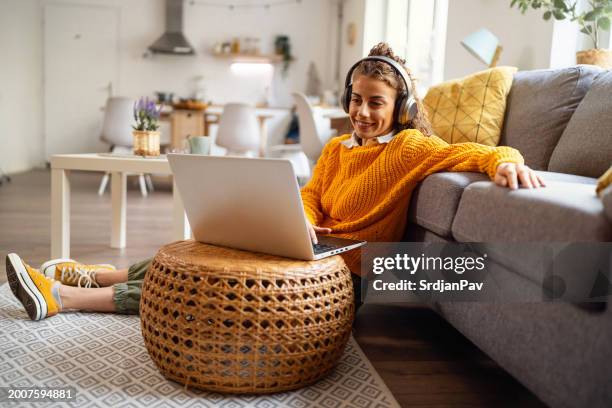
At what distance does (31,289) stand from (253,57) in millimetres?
5911

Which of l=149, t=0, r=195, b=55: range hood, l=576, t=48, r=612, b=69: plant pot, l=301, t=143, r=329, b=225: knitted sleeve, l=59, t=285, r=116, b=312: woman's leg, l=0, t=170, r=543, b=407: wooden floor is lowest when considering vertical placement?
l=0, t=170, r=543, b=407: wooden floor

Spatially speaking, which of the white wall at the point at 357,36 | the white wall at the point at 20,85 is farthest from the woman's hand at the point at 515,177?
the white wall at the point at 20,85

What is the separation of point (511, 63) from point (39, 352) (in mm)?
2859

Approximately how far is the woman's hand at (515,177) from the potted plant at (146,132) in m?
1.68

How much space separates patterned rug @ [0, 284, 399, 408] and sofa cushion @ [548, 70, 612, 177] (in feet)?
2.90

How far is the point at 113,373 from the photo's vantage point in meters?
1.33

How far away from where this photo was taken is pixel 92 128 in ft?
23.8

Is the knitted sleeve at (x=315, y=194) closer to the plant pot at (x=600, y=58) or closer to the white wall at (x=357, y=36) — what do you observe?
the plant pot at (x=600, y=58)

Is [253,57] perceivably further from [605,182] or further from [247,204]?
[605,182]

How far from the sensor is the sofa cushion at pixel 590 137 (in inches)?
65.1

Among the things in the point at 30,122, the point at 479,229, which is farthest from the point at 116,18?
the point at 479,229

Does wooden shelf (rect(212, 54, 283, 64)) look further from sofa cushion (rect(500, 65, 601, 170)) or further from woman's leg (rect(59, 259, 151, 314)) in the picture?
woman's leg (rect(59, 259, 151, 314))

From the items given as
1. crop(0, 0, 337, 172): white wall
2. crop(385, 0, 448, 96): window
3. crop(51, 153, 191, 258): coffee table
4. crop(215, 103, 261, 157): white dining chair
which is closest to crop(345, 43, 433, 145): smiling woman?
crop(51, 153, 191, 258): coffee table

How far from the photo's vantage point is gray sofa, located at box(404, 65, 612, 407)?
91 cm
